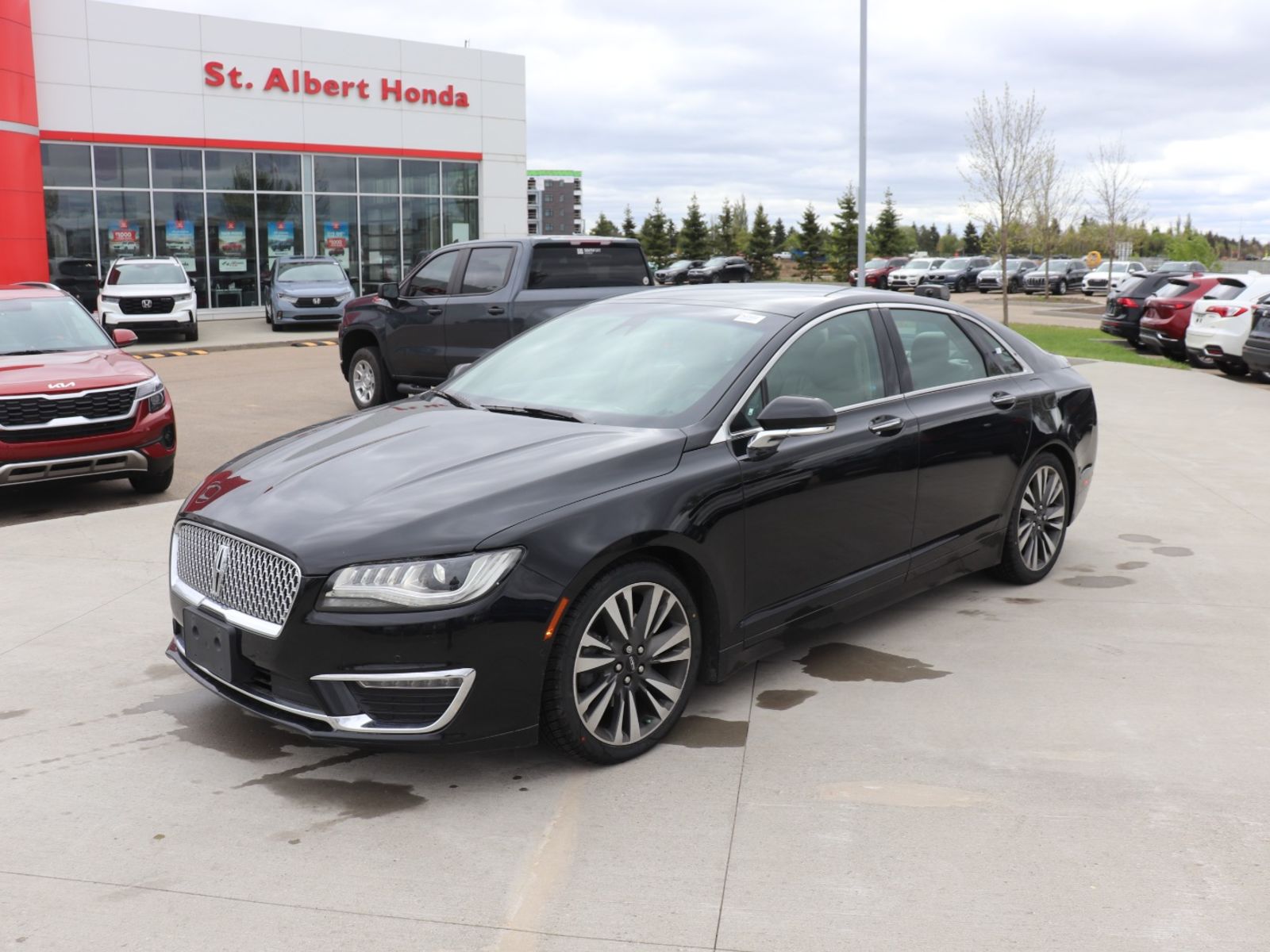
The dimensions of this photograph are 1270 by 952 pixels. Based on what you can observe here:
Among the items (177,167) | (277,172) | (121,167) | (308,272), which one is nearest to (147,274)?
(308,272)

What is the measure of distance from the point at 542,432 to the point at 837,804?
1.73 meters

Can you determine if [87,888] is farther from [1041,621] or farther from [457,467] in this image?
[1041,621]

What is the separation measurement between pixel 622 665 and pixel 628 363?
150 centimetres

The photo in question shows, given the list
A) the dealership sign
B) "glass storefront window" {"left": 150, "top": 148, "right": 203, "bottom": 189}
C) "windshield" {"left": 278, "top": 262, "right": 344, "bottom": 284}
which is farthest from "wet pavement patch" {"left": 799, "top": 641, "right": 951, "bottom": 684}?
the dealership sign

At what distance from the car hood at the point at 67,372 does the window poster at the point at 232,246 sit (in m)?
22.7

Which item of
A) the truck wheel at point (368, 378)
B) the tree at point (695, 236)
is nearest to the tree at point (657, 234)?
the tree at point (695, 236)

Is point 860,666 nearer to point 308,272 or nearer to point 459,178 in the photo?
point 308,272

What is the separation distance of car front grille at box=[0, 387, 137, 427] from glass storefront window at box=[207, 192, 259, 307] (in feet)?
76.2

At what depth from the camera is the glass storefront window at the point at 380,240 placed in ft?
109

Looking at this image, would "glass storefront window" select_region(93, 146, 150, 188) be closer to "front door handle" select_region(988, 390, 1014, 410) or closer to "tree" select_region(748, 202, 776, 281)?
"front door handle" select_region(988, 390, 1014, 410)

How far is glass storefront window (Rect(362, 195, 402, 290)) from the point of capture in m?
33.3

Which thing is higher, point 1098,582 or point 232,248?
point 232,248

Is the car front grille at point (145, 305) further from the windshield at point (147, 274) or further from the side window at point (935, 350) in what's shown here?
the side window at point (935, 350)

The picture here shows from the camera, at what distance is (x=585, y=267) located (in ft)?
41.2
